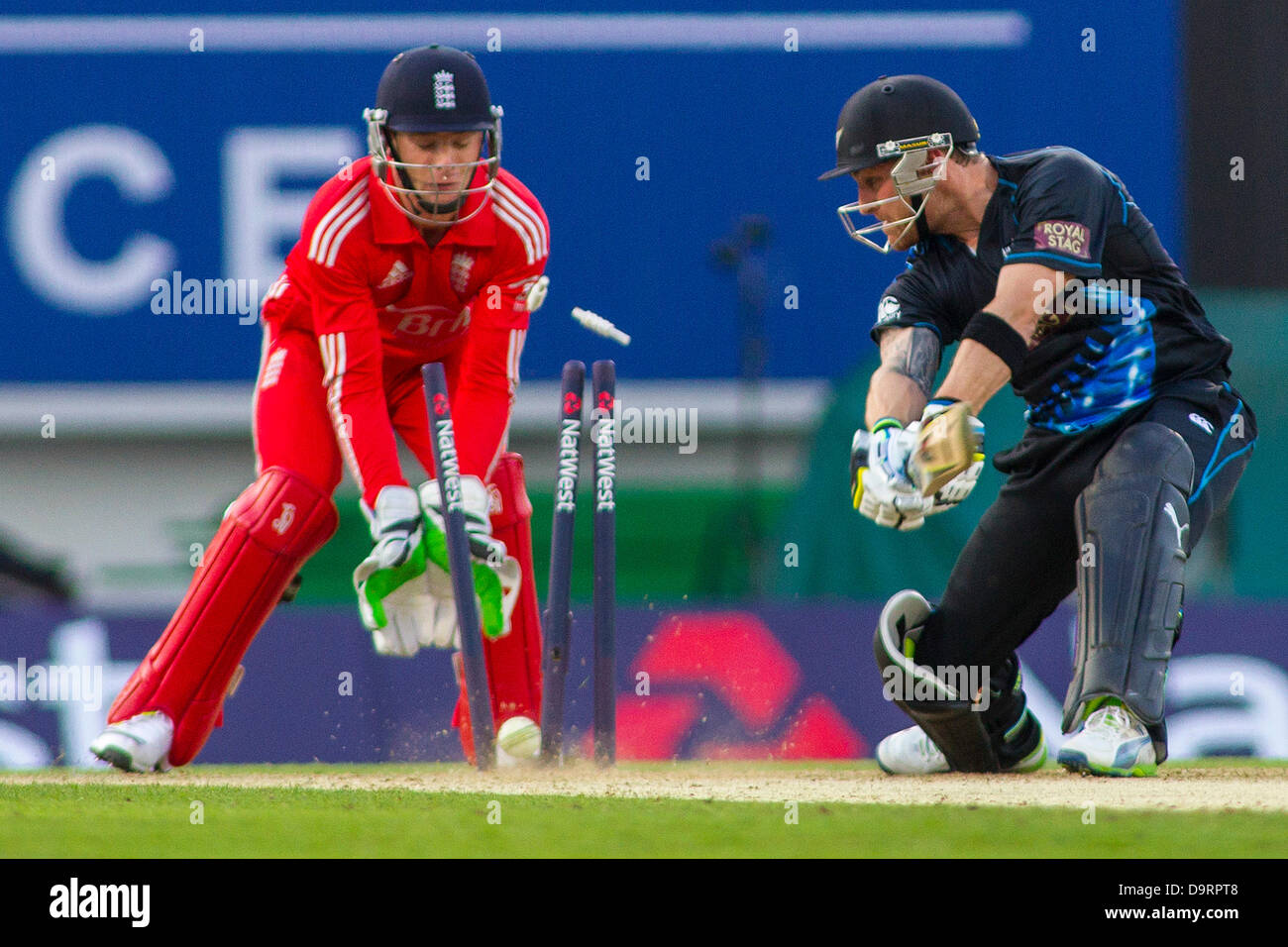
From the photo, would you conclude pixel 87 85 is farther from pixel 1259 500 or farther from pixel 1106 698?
pixel 1106 698

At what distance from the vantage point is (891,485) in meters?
4.20

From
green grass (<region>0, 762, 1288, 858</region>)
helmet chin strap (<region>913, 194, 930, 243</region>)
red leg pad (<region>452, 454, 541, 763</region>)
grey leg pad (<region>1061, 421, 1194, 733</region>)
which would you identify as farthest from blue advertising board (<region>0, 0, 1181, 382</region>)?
green grass (<region>0, 762, 1288, 858</region>)

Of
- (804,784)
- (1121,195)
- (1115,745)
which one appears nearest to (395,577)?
(804,784)

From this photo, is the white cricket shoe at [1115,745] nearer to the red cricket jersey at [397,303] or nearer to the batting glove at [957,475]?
the batting glove at [957,475]

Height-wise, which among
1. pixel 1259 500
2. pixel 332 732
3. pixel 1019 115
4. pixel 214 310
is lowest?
pixel 332 732

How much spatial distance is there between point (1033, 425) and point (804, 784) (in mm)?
1119

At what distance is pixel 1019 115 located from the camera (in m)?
11.0

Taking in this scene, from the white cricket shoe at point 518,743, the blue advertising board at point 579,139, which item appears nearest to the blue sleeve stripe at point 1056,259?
the white cricket shoe at point 518,743

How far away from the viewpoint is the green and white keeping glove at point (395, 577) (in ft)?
15.2

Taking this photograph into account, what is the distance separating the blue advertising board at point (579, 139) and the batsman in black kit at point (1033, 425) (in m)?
6.18

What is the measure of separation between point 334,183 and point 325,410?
25.5 inches

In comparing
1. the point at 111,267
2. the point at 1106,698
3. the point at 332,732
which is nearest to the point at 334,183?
the point at 1106,698

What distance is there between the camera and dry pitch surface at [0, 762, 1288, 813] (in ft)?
12.8

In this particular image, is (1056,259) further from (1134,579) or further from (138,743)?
(138,743)
